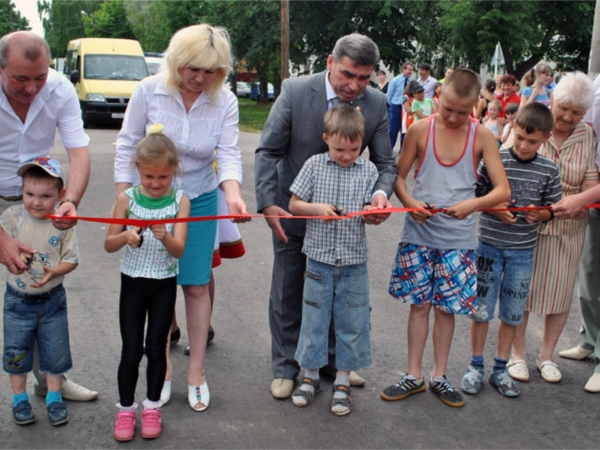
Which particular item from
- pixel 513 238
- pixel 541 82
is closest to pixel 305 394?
pixel 513 238

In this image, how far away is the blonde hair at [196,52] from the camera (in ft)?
11.7

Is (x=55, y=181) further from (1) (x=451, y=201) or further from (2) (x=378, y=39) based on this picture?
(2) (x=378, y=39)

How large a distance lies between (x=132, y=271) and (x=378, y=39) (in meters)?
37.1

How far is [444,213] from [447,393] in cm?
108

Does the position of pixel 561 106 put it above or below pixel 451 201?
above

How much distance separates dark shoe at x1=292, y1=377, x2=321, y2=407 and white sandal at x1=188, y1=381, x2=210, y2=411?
0.51 meters

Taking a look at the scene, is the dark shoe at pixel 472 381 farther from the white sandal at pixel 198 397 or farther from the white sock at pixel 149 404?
the white sock at pixel 149 404

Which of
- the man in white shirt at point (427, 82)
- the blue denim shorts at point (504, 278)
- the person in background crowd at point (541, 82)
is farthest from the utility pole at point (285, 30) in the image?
the blue denim shorts at point (504, 278)

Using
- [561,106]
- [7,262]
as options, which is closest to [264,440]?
[7,262]

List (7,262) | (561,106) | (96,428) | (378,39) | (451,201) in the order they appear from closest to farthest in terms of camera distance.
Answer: (7,262), (96,428), (451,201), (561,106), (378,39)

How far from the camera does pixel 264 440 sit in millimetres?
3564

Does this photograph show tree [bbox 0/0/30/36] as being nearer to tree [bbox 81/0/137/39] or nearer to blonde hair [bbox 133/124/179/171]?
tree [bbox 81/0/137/39]

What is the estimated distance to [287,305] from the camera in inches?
167

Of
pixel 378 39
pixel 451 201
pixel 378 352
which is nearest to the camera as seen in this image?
pixel 451 201
